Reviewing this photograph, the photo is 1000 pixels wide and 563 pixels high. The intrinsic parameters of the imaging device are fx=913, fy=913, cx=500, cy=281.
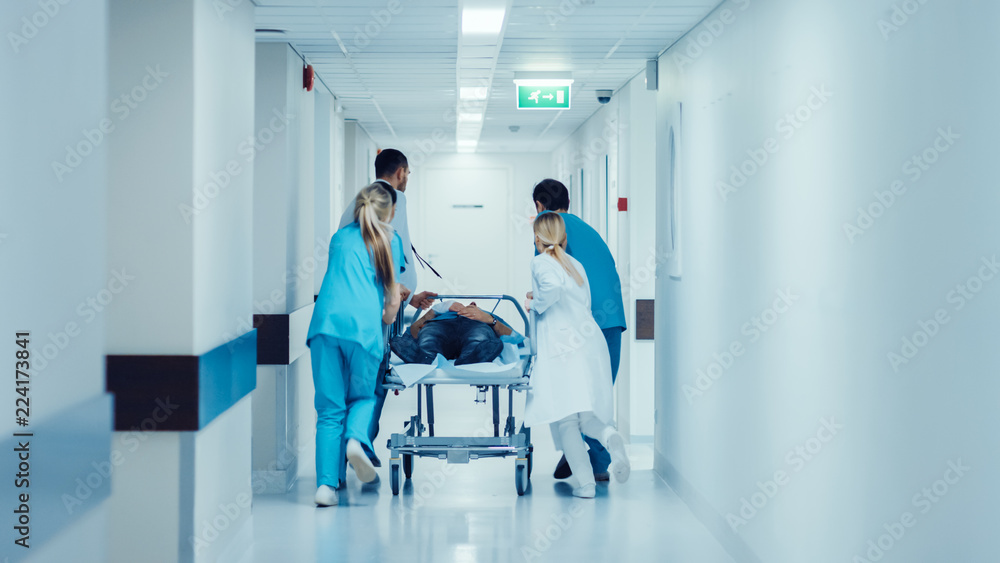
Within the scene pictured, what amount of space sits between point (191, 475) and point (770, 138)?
8.44 feet

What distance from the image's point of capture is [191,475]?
3400 millimetres

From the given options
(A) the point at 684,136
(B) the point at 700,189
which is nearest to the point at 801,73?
(B) the point at 700,189

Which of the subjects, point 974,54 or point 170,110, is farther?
point 170,110

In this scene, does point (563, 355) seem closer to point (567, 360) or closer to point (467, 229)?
point (567, 360)

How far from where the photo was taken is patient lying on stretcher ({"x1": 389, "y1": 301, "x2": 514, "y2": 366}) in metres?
4.98

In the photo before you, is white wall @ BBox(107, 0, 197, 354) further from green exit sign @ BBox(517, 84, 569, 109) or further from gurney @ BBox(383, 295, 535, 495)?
green exit sign @ BBox(517, 84, 569, 109)

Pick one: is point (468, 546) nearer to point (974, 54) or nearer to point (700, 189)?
point (700, 189)
